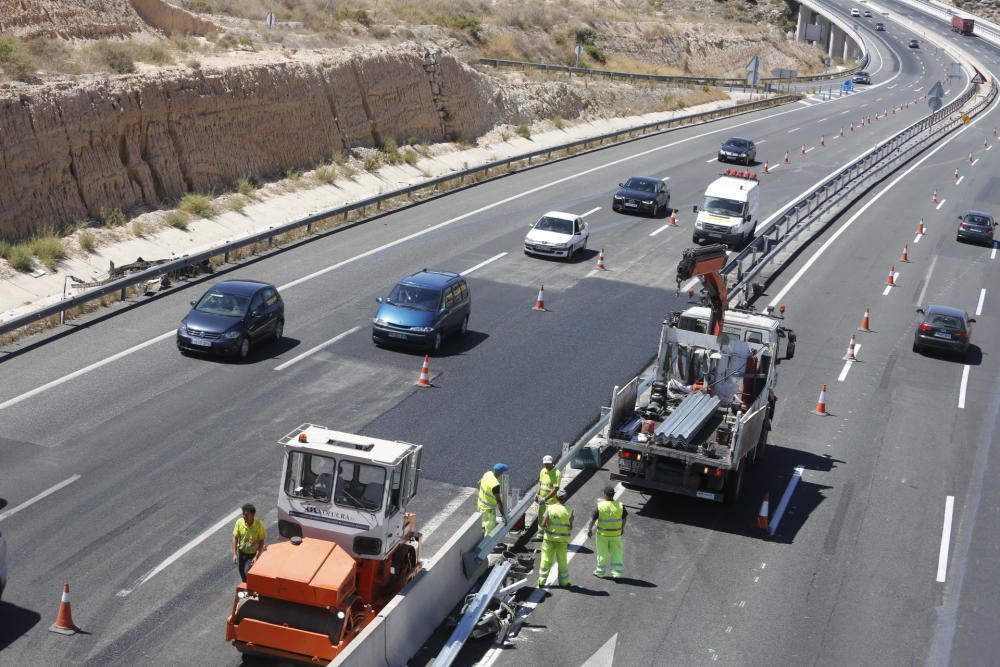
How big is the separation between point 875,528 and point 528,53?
64.8 metres

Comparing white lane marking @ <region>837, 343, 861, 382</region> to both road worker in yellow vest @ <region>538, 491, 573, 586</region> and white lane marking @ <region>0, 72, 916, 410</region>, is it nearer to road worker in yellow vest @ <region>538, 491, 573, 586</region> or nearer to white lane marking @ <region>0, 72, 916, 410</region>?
road worker in yellow vest @ <region>538, 491, 573, 586</region>

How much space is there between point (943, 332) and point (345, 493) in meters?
20.5

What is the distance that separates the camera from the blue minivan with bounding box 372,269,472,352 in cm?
2700

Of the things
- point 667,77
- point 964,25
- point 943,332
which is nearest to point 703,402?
point 943,332

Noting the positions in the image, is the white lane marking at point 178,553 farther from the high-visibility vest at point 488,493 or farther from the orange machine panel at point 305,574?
the high-visibility vest at point 488,493

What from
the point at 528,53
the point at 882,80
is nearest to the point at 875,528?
the point at 528,53

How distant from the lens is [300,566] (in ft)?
45.1

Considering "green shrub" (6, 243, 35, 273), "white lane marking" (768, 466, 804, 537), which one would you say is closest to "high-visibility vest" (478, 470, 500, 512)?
"white lane marking" (768, 466, 804, 537)

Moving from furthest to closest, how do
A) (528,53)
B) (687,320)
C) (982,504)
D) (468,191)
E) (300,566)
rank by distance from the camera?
(528,53) → (468,191) → (687,320) → (982,504) → (300,566)

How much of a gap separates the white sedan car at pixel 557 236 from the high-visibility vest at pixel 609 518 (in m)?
20.6

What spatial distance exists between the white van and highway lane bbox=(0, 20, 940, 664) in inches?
90.7

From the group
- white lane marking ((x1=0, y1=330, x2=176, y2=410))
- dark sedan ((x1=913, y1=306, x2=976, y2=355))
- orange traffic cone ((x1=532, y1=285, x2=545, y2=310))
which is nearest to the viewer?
white lane marking ((x1=0, y1=330, x2=176, y2=410))

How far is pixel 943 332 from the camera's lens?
30344mm

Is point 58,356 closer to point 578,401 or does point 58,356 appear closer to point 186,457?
point 186,457
